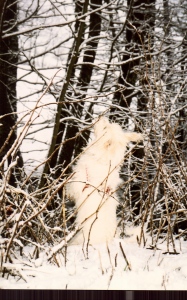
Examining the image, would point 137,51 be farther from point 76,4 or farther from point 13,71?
point 13,71

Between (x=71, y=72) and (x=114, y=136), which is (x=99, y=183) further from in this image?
(x=71, y=72)

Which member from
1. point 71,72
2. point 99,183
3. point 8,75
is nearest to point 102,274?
point 99,183

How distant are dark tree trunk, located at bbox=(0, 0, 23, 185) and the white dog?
954mm

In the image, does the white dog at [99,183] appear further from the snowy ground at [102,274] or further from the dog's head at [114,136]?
the snowy ground at [102,274]

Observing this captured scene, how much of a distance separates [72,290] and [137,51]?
13.9 feet

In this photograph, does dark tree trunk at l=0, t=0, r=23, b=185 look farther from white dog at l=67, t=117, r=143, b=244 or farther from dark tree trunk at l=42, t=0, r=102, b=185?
white dog at l=67, t=117, r=143, b=244

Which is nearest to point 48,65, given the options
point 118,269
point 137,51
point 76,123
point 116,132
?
point 76,123

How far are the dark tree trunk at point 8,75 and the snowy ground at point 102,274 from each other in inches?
69.8

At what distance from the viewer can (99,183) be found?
3127 mm

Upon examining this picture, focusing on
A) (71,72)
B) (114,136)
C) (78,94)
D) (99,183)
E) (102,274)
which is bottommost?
(102,274)

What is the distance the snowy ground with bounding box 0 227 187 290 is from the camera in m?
2.04

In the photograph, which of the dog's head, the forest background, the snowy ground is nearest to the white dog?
the dog's head

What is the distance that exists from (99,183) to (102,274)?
1.06 metres

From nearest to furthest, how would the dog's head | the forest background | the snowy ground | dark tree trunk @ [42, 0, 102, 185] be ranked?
1. the snowy ground
2. the dog's head
3. the forest background
4. dark tree trunk @ [42, 0, 102, 185]
